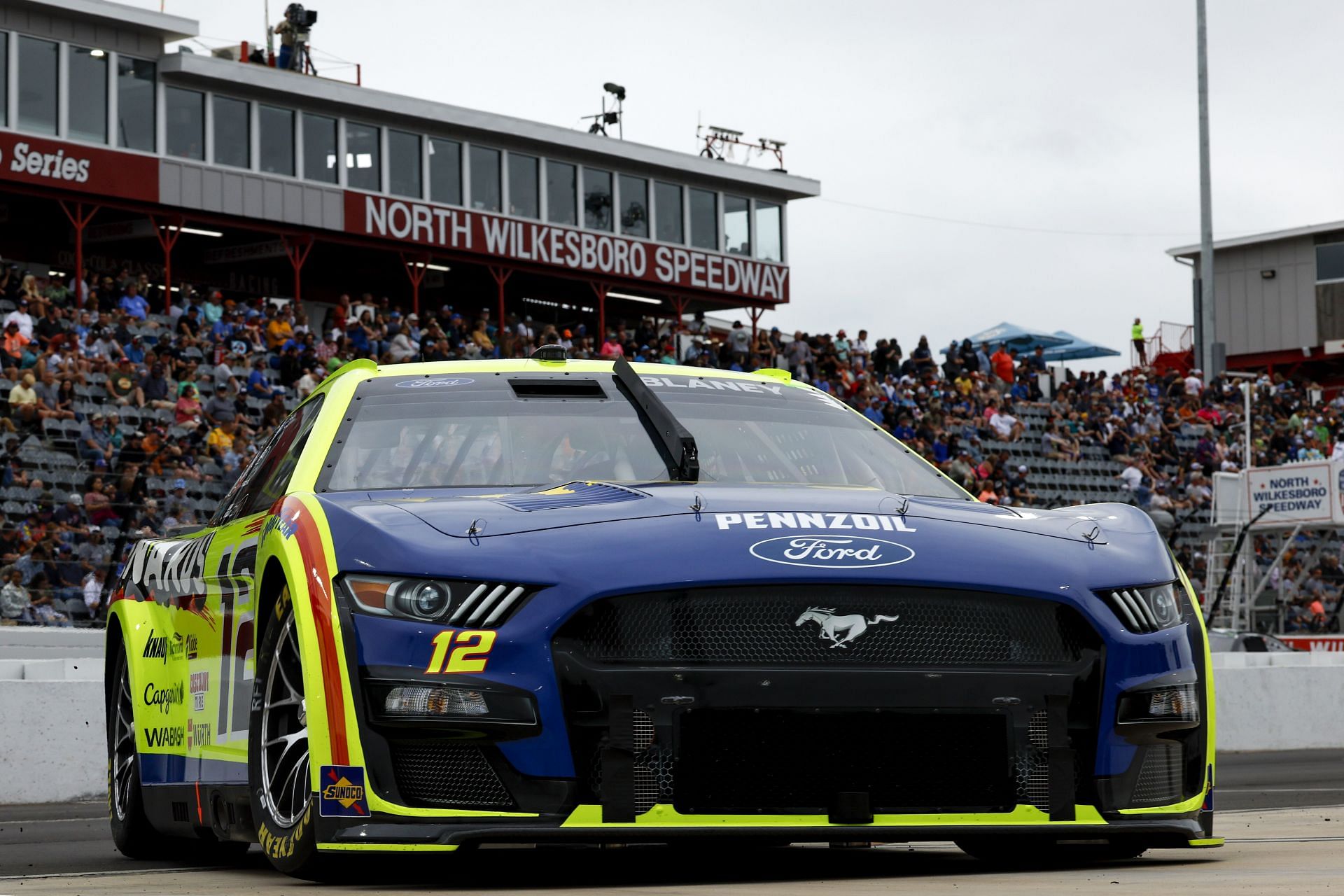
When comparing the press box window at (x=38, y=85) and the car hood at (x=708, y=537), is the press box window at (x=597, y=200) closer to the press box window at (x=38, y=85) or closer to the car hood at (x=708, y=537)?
the press box window at (x=38, y=85)

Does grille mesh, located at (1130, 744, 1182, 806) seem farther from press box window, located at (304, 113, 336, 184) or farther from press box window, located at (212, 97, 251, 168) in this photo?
press box window, located at (304, 113, 336, 184)

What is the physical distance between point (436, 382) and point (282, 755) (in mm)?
1505

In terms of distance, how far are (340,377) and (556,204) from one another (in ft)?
121

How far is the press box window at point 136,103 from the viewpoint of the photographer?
35.2m

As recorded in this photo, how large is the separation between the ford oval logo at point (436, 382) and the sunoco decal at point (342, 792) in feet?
5.70

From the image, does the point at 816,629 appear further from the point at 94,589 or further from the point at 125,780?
the point at 94,589

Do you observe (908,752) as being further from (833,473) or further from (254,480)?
(254,480)

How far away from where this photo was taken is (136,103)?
35594 mm

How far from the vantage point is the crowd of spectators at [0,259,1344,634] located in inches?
717

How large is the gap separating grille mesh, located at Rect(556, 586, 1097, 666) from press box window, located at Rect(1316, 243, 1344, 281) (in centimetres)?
5752

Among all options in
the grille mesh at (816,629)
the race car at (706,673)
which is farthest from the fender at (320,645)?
the grille mesh at (816,629)

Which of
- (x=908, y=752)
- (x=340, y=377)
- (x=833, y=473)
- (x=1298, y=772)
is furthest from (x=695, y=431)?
(x=1298, y=772)

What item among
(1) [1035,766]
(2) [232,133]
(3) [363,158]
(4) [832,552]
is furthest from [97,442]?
(3) [363,158]

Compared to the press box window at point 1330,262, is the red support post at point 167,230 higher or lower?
lower
